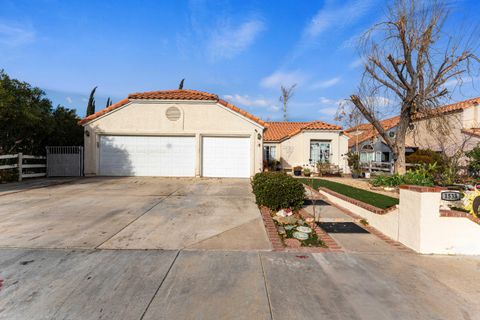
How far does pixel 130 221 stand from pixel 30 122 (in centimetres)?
970

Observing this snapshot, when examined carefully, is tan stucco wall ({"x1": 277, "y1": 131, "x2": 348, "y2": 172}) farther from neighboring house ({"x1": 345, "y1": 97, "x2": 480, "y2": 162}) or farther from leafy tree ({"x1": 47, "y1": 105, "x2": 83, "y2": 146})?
leafy tree ({"x1": 47, "y1": 105, "x2": 83, "y2": 146})

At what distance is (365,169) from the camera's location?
1659 cm

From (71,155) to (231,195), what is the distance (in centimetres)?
1075

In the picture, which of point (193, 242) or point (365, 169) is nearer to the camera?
point (193, 242)

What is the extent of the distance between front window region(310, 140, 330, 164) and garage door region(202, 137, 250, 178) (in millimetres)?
6437

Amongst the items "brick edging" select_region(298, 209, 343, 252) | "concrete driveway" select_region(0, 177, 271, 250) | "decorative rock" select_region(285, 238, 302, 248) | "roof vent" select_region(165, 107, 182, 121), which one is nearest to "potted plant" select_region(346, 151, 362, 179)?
"concrete driveway" select_region(0, 177, 271, 250)

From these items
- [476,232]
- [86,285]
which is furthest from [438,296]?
[86,285]

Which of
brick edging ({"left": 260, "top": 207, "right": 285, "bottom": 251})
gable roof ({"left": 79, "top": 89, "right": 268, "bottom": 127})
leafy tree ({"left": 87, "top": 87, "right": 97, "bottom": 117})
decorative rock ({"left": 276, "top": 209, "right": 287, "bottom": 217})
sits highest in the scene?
leafy tree ({"left": 87, "top": 87, "right": 97, "bottom": 117})

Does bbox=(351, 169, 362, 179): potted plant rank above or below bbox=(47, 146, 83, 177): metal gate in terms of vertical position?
below

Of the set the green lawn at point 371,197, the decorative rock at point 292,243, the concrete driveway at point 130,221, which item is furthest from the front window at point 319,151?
the decorative rock at point 292,243

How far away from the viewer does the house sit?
44.1ft

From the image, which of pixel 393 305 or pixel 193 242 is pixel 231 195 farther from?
pixel 393 305

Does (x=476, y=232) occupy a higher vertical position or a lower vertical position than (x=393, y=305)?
higher

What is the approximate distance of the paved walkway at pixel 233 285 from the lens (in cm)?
243
